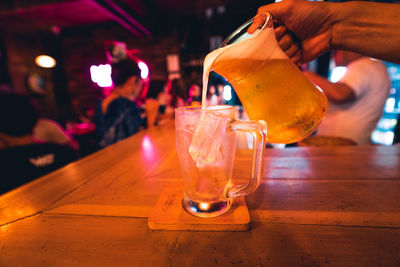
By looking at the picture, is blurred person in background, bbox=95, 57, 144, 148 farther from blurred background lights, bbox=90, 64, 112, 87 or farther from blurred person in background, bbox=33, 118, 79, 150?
blurred background lights, bbox=90, 64, 112, 87

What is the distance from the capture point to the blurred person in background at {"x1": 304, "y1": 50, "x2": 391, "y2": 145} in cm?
145

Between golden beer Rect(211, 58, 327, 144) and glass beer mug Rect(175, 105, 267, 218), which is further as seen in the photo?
golden beer Rect(211, 58, 327, 144)

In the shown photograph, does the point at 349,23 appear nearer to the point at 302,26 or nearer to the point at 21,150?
the point at 302,26

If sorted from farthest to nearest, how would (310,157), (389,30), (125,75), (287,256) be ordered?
(125,75), (310,157), (389,30), (287,256)

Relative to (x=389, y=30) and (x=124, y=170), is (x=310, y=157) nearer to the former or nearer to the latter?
(x=389, y=30)

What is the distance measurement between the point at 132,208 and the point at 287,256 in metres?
0.36

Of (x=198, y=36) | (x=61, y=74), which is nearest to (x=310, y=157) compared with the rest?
(x=198, y=36)

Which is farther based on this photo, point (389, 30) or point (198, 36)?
point (198, 36)

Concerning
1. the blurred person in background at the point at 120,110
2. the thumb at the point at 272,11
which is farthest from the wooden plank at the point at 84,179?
the blurred person in background at the point at 120,110

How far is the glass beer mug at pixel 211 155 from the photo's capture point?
387mm

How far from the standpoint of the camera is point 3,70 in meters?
3.98

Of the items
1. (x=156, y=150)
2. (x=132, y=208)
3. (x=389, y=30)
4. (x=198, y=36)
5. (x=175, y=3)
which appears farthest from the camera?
(x=198, y=36)

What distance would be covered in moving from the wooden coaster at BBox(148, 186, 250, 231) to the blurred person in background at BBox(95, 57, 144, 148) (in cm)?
167

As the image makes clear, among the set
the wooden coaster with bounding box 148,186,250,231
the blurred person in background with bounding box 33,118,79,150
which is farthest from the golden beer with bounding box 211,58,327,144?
the blurred person in background with bounding box 33,118,79,150
